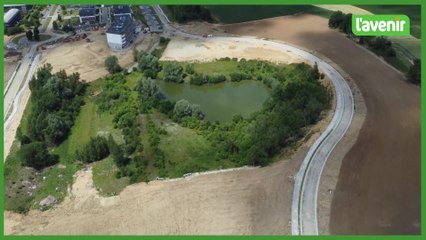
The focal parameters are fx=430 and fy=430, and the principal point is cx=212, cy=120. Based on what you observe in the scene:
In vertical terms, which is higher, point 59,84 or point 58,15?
point 58,15

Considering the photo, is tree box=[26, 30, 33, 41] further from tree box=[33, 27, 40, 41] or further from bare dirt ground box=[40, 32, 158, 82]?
bare dirt ground box=[40, 32, 158, 82]

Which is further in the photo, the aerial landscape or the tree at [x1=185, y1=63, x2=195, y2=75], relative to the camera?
the tree at [x1=185, y1=63, x2=195, y2=75]

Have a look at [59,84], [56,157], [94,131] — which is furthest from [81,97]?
[56,157]

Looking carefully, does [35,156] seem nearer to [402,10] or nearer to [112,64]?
[112,64]

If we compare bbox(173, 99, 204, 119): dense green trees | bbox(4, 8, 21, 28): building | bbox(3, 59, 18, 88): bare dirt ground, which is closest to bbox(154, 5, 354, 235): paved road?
bbox(173, 99, 204, 119): dense green trees

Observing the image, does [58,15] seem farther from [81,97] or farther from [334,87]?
[334,87]

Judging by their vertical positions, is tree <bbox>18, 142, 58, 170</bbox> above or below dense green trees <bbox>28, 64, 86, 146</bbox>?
below

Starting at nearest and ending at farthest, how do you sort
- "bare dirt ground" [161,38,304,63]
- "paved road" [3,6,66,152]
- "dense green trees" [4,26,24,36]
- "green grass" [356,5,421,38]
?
"paved road" [3,6,66,152]
"bare dirt ground" [161,38,304,63]
"dense green trees" [4,26,24,36]
"green grass" [356,5,421,38]

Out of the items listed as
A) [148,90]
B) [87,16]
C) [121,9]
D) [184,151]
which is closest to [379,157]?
[184,151]
